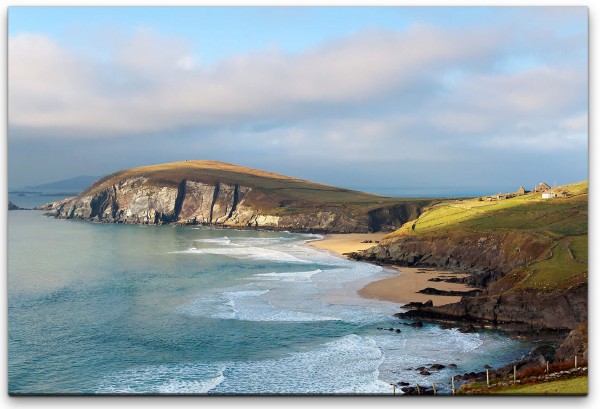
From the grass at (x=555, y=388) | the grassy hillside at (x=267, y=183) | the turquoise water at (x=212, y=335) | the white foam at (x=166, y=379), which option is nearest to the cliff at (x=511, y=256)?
the turquoise water at (x=212, y=335)

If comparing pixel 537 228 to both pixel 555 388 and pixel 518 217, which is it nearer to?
pixel 518 217

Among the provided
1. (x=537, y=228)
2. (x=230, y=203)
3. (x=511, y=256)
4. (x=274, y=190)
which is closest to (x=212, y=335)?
(x=511, y=256)

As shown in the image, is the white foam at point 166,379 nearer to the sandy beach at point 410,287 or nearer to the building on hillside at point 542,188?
the sandy beach at point 410,287

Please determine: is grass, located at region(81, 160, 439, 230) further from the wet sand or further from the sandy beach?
the wet sand

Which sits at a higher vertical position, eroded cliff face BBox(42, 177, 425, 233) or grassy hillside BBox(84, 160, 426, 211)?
grassy hillside BBox(84, 160, 426, 211)

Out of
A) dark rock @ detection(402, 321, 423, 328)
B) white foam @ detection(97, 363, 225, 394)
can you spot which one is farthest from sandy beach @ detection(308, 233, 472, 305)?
white foam @ detection(97, 363, 225, 394)

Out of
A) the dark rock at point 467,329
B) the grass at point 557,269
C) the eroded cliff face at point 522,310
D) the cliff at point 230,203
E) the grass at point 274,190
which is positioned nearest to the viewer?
the eroded cliff face at point 522,310
